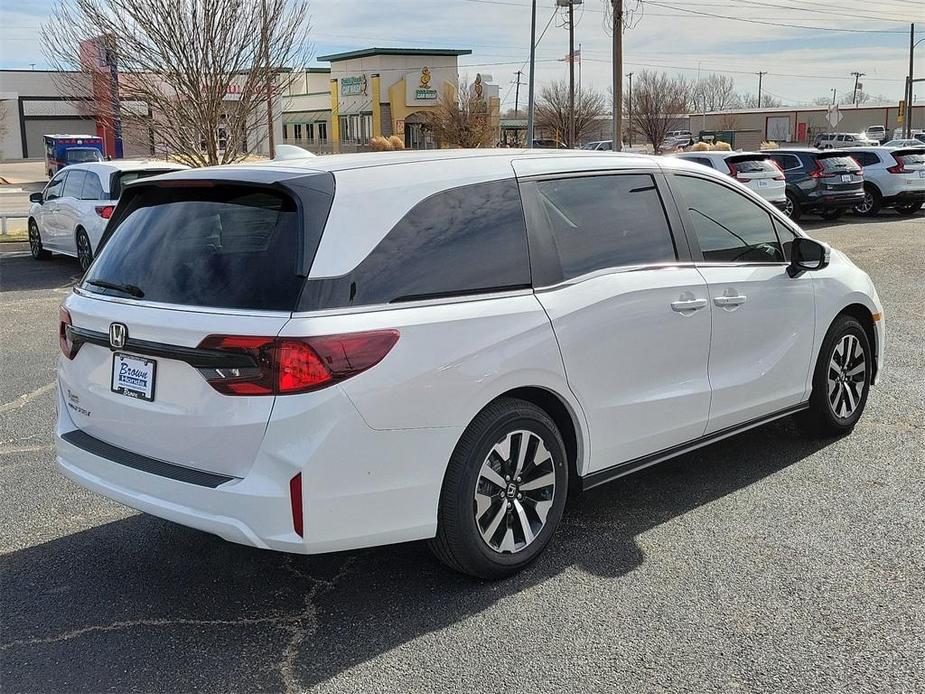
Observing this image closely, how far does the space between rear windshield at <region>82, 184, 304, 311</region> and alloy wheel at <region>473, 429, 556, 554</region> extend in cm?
105

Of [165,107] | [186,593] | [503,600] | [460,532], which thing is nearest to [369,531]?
[460,532]

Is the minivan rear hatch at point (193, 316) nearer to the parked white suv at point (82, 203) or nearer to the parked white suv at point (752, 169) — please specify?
the parked white suv at point (82, 203)

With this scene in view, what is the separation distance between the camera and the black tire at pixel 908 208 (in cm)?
2291

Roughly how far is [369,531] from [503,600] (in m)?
0.67

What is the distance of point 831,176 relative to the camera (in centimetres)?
2148

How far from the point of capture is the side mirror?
204 inches

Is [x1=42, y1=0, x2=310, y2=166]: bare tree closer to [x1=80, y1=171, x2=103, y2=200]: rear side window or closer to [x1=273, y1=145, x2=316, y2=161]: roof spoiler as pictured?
[x1=80, y1=171, x2=103, y2=200]: rear side window

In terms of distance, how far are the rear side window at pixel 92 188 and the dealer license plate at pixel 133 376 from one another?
1060 centimetres

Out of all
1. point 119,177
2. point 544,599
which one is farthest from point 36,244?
point 544,599

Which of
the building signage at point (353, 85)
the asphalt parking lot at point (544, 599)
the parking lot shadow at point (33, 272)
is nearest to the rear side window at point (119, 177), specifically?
the parking lot shadow at point (33, 272)

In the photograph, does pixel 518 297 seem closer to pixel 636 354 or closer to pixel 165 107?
pixel 636 354

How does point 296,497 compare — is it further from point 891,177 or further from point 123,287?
point 891,177

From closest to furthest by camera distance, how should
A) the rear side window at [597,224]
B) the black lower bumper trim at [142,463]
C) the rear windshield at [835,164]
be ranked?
the black lower bumper trim at [142,463], the rear side window at [597,224], the rear windshield at [835,164]

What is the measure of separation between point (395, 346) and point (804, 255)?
9.11 feet
